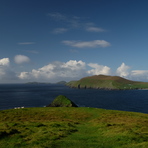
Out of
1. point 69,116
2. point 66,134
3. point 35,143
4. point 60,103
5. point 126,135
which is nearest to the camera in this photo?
point 35,143

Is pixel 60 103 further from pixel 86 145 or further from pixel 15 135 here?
pixel 86 145

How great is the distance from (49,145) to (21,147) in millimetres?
4022

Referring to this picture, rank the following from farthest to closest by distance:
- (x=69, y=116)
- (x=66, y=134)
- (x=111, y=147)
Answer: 1. (x=69, y=116)
2. (x=66, y=134)
3. (x=111, y=147)

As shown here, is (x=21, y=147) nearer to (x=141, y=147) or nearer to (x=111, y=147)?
(x=111, y=147)

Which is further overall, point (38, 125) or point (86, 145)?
point (38, 125)

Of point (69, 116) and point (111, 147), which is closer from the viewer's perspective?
point (111, 147)

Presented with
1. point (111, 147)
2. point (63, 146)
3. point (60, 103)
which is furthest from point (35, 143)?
point (60, 103)

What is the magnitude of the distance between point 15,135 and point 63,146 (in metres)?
10.8

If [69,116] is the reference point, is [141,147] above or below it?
above

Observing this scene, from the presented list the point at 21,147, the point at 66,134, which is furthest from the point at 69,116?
the point at 21,147

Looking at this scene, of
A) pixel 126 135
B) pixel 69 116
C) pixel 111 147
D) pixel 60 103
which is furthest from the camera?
pixel 60 103

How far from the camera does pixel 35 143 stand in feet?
80.6

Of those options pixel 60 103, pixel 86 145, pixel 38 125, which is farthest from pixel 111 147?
pixel 60 103

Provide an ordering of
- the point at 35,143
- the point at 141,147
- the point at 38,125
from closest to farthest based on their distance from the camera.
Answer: the point at 141,147 < the point at 35,143 < the point at 38,125
